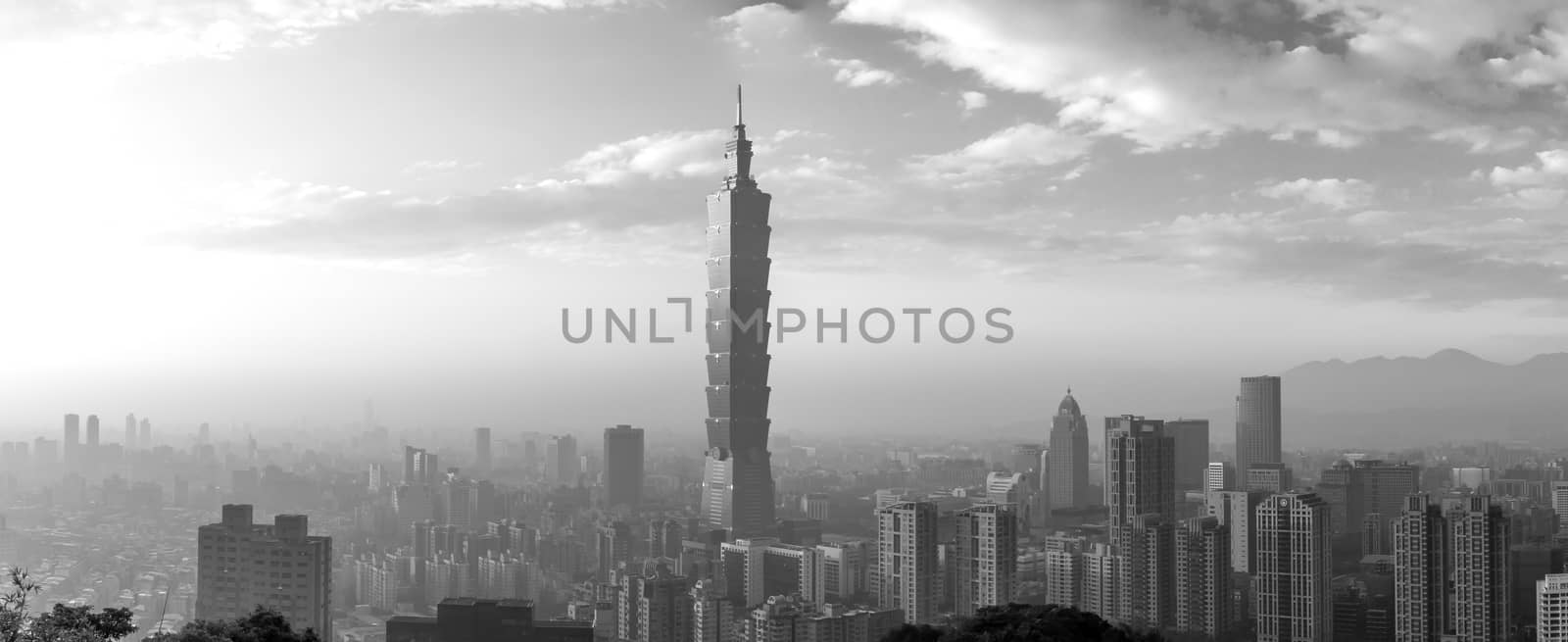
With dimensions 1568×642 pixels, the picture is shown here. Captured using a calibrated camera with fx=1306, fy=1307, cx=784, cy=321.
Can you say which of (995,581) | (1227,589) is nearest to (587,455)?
(995,581)

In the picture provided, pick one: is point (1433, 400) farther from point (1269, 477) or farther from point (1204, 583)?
point (1204, 583)

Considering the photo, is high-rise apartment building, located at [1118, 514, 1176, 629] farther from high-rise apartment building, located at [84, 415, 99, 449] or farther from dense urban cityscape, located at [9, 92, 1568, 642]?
high-rise apartment building, located at [84, 415, 99, 449]

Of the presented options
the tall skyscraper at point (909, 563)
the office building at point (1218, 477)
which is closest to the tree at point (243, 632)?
the tall skyscraper at point (909, 563)

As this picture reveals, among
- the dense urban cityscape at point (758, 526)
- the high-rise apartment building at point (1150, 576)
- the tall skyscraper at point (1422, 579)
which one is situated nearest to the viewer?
the dense urban cityscape at point (758, 526)

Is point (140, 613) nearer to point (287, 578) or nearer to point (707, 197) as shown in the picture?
point (287, 578)

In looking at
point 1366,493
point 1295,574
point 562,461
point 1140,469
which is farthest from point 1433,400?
point 562,461

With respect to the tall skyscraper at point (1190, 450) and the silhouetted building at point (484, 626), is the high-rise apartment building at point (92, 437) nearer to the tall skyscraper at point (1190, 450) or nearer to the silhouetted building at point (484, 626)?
the silhouetted building at point (484, 626)
